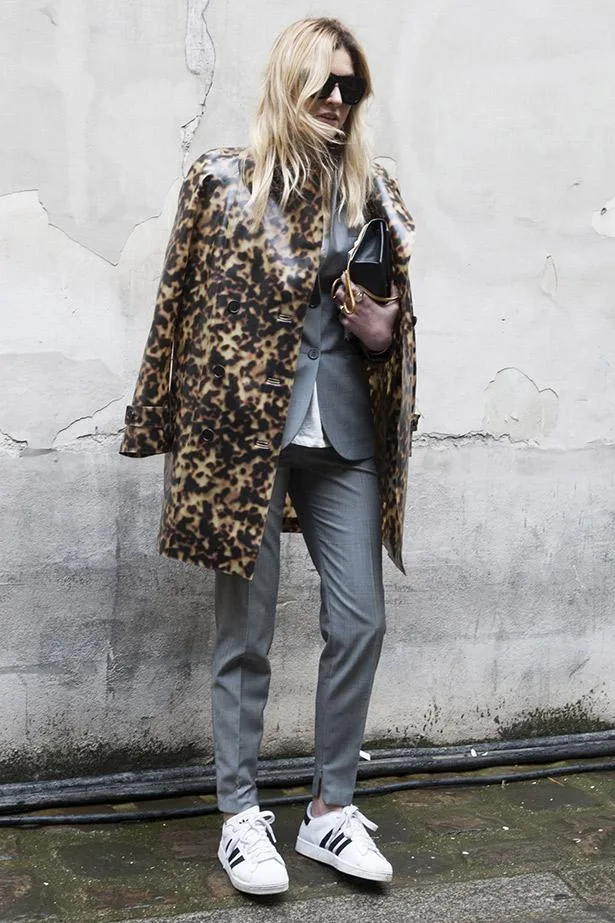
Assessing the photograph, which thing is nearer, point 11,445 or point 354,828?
point 354,828

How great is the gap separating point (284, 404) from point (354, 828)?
1028mm

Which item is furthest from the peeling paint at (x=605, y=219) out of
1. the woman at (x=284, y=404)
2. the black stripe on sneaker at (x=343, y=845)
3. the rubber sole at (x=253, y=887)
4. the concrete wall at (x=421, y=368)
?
the rubber sole at (x=253, y=887)

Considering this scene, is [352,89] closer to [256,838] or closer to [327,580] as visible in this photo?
[327,580]

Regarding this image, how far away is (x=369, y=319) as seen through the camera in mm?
2789

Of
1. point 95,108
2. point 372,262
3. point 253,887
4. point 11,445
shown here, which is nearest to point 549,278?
point 372,262

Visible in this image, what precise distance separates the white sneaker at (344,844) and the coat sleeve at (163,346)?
98cm

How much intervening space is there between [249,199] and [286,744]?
1.68 metres

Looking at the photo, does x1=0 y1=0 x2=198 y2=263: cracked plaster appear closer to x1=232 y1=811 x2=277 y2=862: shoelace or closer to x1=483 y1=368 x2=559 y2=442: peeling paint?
x1=483 y1=368 x2=559 y2=442: peeling paint

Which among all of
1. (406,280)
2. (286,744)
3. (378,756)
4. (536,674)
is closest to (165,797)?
(286,744)

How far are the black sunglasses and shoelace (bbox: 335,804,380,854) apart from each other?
1.66m

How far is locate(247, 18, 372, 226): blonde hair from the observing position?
2.79 m

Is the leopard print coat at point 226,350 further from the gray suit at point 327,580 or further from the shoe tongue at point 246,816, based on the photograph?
the shoe tongue at point 246,816

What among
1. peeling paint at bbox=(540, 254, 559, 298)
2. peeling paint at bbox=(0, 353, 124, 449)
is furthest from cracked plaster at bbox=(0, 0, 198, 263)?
peeling paint at bbox=(540, 254, 559, 298)

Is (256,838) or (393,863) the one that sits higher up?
(256,838)
